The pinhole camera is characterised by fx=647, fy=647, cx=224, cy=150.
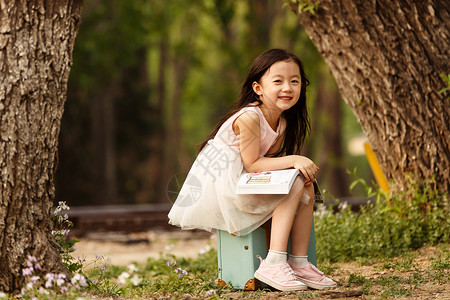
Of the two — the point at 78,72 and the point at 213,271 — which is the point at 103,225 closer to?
the point at 78,72

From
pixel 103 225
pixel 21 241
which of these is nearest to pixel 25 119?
pixel 21 241

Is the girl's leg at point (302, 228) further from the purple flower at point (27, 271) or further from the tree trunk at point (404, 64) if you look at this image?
the tree trunk at point (404, 64)

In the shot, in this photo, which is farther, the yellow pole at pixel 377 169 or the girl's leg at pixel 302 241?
the yellow pole at pixel 377 169

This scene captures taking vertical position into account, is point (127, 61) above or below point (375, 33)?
above

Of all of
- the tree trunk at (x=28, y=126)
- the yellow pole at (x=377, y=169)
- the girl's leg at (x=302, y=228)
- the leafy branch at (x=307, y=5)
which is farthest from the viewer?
the yellow pole at (x=377, y=169)

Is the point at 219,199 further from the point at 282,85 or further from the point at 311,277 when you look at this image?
the point at 282,85

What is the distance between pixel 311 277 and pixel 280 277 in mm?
254

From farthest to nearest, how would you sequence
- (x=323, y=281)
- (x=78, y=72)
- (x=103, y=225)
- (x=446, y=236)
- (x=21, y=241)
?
1. (x=78, y=72)
2. (x=103, y=225)
3. (x=446, y=236)
4. (x=323, y=281)
5. (x=21, y=241)

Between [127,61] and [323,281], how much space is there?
39.3ft

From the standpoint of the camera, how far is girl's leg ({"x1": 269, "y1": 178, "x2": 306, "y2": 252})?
3908 mm

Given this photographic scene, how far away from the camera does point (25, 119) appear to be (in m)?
3.78

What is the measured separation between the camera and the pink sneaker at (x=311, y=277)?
13.0 feet

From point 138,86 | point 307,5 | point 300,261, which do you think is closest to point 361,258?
point 300,261

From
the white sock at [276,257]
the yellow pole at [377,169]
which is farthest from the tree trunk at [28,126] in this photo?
the yellow pole at [377,169]
